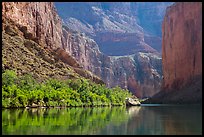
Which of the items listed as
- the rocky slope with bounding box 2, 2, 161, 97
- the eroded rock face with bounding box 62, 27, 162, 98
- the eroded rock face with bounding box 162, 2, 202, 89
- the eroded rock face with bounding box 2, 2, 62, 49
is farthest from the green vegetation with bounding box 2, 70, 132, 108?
the eroded rock face with bounding box 62, 27, 162, 98

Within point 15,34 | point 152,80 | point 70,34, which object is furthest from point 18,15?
point 152,80

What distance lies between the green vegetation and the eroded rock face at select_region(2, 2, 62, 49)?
1845 cm

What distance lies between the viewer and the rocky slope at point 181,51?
Result: 95.6 metres

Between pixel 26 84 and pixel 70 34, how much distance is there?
9405 centimetres

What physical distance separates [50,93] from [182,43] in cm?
5437

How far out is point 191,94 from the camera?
283ft

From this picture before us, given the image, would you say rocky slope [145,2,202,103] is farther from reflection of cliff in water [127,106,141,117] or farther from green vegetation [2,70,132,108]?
reflection of cliff in water [127,106,141,117]

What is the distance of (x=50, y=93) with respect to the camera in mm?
57656

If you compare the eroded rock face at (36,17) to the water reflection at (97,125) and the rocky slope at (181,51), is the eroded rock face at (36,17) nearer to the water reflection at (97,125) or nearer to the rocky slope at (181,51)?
the rocky slope at (181,51)

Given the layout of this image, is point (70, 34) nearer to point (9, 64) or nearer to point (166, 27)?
point (166, 27)

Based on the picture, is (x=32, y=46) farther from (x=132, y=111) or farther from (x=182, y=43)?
(x=182, y=43)

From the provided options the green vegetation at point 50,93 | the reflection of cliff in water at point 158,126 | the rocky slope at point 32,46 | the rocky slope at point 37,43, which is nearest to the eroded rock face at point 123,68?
the rocky slope at point 37,43

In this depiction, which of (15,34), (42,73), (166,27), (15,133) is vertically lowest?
(15,133)

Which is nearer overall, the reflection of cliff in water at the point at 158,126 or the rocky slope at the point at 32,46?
the reflection of cliff in water at the point at 158,126
